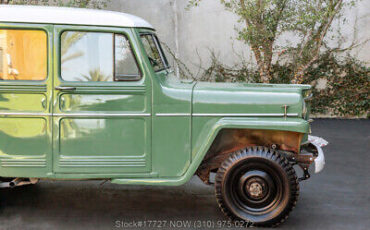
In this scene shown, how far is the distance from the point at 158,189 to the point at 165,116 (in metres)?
1.71

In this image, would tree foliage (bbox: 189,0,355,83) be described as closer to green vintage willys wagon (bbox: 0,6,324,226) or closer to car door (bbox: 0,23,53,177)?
green vintage willys wagon (bbox: 0,6,324,226)

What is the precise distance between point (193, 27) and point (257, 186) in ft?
25.6

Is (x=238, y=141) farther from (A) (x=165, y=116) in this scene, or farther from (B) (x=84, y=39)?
(B) (x=84, y=39)

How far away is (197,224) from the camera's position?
5.17 metres

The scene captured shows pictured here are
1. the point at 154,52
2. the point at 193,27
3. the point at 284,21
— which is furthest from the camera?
the point at 193,27

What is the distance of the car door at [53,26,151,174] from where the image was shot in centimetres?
500

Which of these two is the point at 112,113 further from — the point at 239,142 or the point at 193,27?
the point at 193,27

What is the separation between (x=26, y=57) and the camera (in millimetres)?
5016

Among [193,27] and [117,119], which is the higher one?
[193,27]

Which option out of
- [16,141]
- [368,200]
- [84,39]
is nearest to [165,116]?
[84,39]

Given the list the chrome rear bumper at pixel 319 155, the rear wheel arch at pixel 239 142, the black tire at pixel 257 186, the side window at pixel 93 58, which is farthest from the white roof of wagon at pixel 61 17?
the chrome rear bumper at pixel 319 155

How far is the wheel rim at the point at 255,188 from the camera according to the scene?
5020 millimetres

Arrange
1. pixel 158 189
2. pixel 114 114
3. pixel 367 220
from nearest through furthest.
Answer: pixel 114 114, pixel 367 220, pixel 158 189

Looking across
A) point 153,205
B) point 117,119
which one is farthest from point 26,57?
point 153,205
